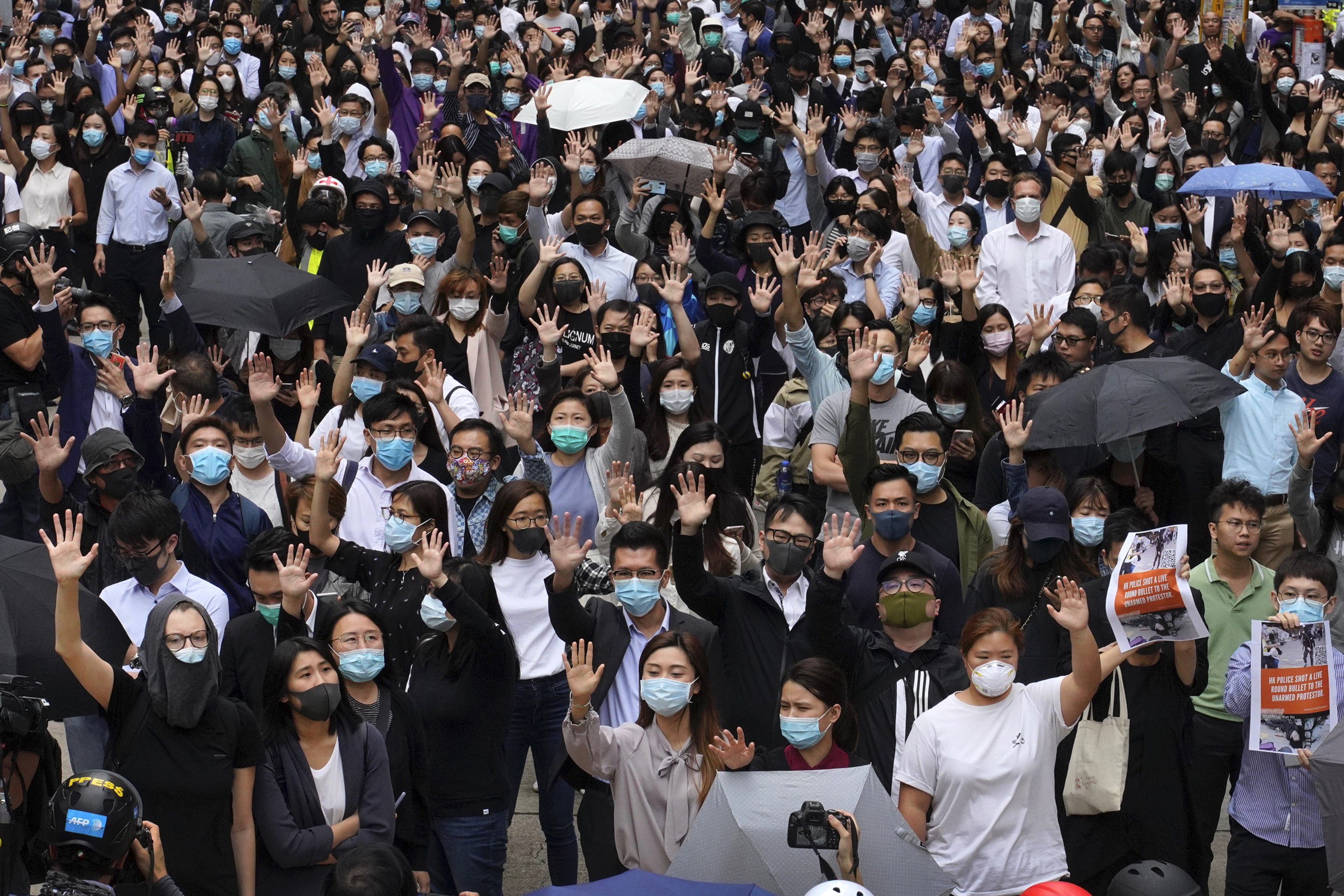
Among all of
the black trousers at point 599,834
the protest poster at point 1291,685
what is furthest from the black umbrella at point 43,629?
the protest poster at point 1291,685

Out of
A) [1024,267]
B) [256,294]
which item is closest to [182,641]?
[256,294]

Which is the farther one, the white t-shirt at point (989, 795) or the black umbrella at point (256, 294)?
the black umbrella at point (256, 294)

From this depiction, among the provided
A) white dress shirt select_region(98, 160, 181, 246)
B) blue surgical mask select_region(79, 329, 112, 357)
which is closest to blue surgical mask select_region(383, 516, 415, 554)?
blue surgical mask select_region(79, 329, 112, 357)

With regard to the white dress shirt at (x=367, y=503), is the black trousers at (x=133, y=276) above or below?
below

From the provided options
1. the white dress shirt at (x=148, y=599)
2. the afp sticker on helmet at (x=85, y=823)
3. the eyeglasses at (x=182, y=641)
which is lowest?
the white dress shirt at (x=148, y=599)

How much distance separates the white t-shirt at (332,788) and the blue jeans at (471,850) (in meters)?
0.73

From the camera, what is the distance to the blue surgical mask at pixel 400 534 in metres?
6.83

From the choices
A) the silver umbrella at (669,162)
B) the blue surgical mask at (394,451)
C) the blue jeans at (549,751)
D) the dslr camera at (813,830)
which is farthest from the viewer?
the silver umbrella at (669,162)

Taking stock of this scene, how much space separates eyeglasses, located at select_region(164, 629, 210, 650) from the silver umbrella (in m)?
7.19

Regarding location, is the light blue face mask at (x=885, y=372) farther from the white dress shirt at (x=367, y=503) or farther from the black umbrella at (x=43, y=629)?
the black umbrella at (x=43, y=629)

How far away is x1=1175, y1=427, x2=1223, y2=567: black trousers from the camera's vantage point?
8.58 m

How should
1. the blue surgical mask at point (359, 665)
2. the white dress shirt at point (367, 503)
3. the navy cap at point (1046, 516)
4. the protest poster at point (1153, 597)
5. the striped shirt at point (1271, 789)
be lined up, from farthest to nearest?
the white dress shirt at point (367, 503) → the navy cap at point (1046, 516) → the striped shirt at point (1271, 789) → the blue surgical mask at point (359, 665) → the protest poster at point (1153, 597)

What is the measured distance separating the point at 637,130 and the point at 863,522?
23.7ft

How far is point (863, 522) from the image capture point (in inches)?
309
